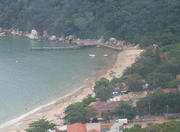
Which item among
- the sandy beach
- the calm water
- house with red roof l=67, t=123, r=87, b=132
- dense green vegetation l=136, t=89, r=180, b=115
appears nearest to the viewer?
house with red roof l=67, t=123, r=87, b=132

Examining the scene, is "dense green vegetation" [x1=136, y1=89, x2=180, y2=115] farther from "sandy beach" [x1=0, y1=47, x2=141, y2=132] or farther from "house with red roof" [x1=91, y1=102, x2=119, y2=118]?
"sandy beach" [x1=0, y1=47, x2=141, y2=132]

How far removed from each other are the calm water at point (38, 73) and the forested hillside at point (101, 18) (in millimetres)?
3193

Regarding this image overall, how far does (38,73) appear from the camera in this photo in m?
31.9

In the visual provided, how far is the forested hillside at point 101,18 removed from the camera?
122 ft

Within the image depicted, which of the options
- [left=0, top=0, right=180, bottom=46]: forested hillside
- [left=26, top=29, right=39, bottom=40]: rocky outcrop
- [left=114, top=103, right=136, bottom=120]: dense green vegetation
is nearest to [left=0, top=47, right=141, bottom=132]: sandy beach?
[left=114, top=103, right=136, bottom=120]: dense green vegetation

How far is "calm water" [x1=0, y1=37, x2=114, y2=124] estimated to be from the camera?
86.3 feet

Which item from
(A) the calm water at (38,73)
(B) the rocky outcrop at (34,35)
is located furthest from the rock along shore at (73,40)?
(A) the calm water at (38,73)

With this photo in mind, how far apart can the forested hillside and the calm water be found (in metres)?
3.19

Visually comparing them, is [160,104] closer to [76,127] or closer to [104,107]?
[104,107]

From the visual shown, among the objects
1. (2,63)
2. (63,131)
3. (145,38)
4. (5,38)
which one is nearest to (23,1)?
(5,38)

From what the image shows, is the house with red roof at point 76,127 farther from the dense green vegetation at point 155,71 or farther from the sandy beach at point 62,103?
the dense green vegetation at point 155,71

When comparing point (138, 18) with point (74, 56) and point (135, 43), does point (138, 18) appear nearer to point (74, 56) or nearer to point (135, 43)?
point (135, 43)

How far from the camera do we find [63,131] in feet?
64.4

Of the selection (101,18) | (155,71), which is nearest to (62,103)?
(155,71)
